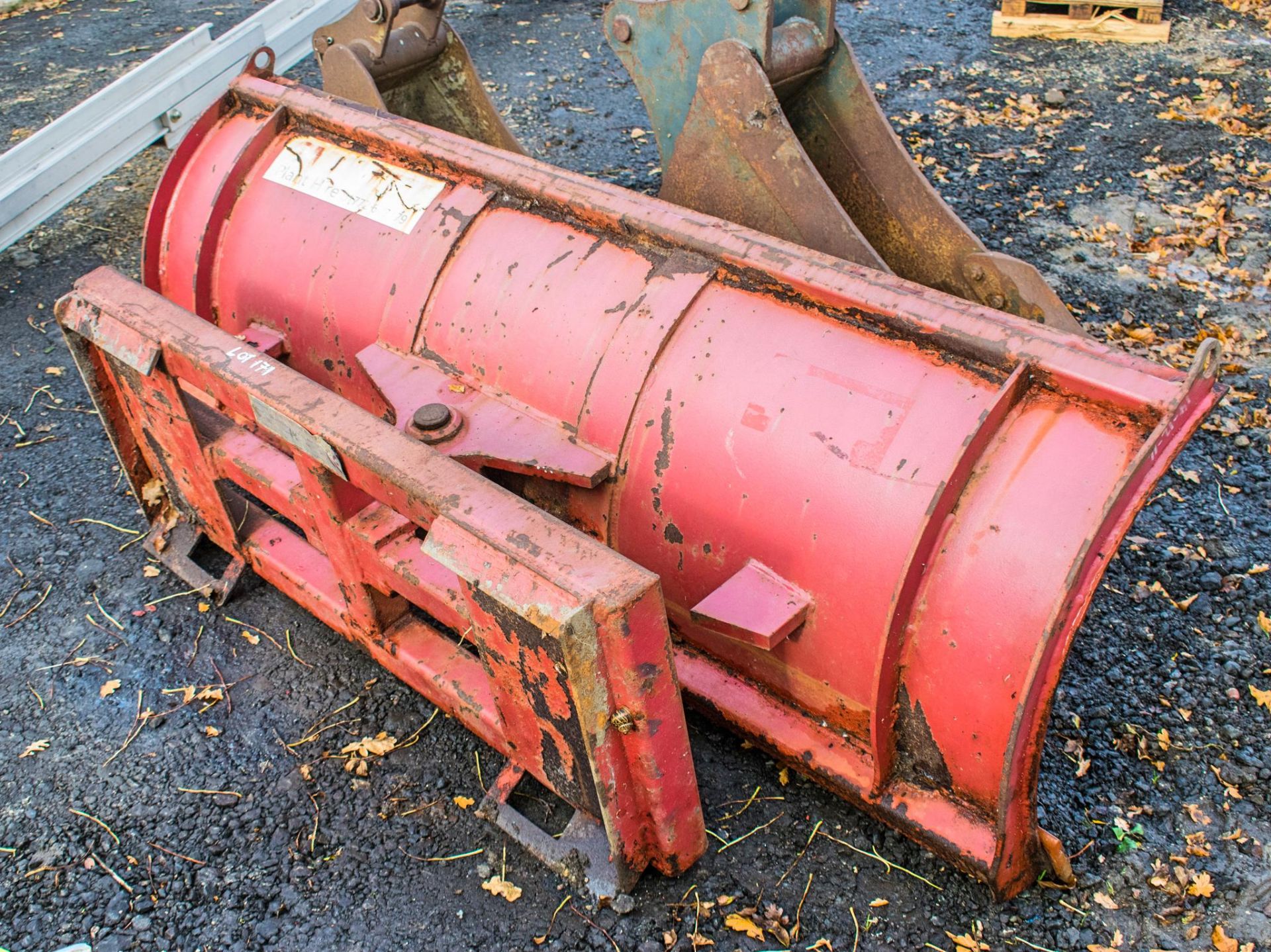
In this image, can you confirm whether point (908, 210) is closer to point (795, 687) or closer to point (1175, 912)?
point (795, 687)

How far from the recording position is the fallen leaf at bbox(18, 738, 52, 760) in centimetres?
304

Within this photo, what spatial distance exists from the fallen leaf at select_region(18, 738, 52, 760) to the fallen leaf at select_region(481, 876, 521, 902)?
1.45m

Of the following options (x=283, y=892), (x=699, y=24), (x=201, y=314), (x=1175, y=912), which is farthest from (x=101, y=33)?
(x=1175, y=912)

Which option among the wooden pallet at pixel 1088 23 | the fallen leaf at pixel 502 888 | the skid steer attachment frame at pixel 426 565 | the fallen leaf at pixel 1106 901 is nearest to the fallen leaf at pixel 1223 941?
the fallen leaf at pixel 1106 901

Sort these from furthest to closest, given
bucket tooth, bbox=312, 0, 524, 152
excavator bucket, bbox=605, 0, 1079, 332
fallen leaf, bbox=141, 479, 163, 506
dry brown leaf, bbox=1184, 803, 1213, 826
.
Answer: bucket tooth, bbox=312, 0, 524, 152 < fallen leaf, bbox=141, 479, 163, 506 < excavator bucket, bbox=605, 0, 1079, 332 < dry brown leaf, bbox=1184, 803, 1213, 826

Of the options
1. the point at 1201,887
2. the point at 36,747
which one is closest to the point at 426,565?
the point at 36,747

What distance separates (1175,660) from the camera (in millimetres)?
3189

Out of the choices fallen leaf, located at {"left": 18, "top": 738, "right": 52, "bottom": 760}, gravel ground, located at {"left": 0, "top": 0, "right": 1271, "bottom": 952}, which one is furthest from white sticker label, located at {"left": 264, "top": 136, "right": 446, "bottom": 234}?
fallen leaf, located at {"left": 18, "top": 738, "right": 52, "bottom": 760}

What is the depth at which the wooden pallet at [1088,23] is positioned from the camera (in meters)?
7.32

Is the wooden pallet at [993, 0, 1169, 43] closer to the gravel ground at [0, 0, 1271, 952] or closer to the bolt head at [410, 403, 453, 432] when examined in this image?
the gravel ground at [0, 0, 1271, 952]

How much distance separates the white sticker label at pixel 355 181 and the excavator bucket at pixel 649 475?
0.04ft

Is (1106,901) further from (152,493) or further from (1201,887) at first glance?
(152,493)

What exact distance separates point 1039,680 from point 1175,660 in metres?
1.38

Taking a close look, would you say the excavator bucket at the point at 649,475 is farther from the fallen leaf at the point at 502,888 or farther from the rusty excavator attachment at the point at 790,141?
the rusty excavator attachment at the point at 790,141
